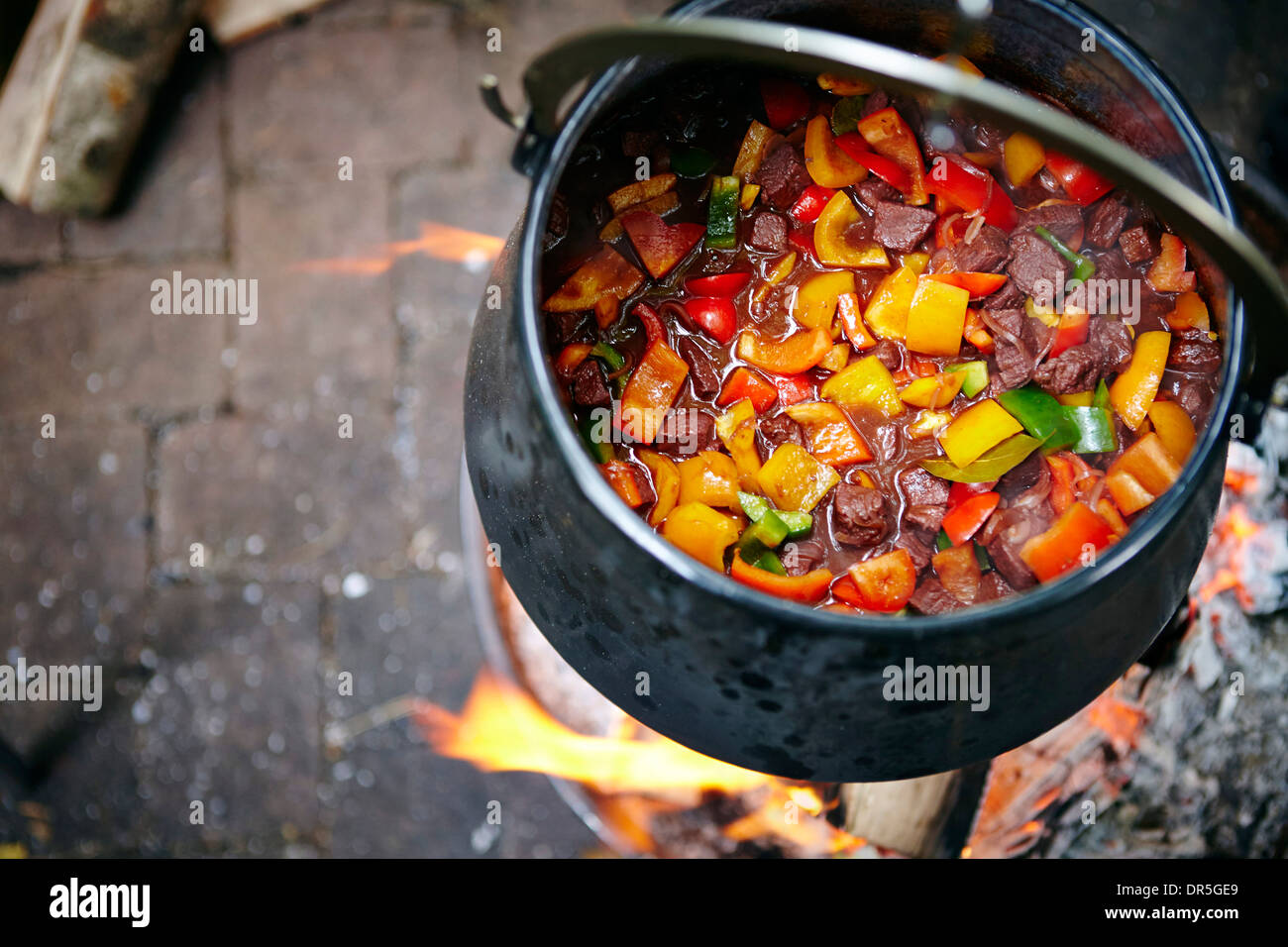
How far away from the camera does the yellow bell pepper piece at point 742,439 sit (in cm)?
147

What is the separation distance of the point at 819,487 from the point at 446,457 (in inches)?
61.3

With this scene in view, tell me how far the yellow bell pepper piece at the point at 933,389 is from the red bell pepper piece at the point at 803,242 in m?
0.28

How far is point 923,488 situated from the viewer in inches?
56.9

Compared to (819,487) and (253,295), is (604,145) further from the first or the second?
(253,295)

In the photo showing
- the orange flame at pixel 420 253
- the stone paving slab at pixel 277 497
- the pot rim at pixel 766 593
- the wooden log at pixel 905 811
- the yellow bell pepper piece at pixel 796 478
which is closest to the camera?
the pot rim at pixel 766 593

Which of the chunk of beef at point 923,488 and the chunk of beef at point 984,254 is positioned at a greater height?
the chunk of beef at point 984,254

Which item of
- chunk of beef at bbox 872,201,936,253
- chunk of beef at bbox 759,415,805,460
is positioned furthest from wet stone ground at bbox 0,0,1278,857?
chunk of beef at bbox 872,201,936,253

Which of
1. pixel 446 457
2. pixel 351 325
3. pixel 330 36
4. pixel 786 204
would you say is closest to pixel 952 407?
pixel 786 204

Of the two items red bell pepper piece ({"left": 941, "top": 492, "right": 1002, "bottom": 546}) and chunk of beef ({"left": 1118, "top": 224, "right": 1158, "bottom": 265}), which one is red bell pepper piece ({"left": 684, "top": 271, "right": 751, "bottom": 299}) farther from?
chunk of beef ({"left": 1118, "top": 224, "right": 1158, "bottom": 265})

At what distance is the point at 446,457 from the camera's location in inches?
109

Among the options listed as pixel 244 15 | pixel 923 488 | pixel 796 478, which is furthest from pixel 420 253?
pixel 923 488

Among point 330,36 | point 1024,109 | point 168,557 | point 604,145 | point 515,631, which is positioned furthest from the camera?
point 330,36

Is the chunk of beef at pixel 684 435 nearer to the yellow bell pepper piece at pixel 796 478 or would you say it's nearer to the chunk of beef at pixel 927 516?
the yellow bell pepper piece at pixel 796 478

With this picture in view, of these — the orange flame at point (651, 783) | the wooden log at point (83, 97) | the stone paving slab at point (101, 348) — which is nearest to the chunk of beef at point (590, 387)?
the orange flame at point (651, 783)
